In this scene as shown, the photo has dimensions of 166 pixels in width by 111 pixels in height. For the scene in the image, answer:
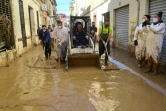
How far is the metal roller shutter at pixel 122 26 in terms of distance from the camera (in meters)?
10.4

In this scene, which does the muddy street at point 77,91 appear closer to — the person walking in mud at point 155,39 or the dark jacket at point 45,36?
the person walking in mud at point 155,39

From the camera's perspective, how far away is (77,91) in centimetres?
437

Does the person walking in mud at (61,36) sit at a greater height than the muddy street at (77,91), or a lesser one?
greater

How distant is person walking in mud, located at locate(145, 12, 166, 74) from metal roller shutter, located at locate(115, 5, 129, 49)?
15.2 ft

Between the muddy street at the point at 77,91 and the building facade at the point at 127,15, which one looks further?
the building facade at the point at 127,15

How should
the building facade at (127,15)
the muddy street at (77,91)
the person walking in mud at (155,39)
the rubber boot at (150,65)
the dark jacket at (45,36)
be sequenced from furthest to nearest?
the dark jacket at (45,36) < the building facade at (127,15) < the rubber boot at (150,65) < the person walking in mud at (155,39) < the muddy street at (77,91)

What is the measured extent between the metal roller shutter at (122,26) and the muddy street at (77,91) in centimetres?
474

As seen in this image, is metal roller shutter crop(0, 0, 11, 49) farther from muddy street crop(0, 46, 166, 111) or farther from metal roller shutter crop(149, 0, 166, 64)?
metal roller shutter crop(149, 0, 166, 64)

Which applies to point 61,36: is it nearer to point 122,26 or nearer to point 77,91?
point 77,91

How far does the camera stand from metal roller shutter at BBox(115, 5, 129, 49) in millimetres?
10377

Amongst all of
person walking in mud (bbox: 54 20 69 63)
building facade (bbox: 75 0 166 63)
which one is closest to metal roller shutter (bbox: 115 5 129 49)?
building facade (bbox: 75 0 166 63)

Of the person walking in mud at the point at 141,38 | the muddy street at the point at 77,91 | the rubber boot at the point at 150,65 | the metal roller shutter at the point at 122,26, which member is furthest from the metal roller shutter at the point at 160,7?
the metal roller shutter at the point at 122,26

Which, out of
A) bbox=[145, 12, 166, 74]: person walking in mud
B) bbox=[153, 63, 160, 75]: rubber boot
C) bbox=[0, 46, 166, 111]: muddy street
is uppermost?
bbox=[145, 12, 166, 74]: person walking in mud

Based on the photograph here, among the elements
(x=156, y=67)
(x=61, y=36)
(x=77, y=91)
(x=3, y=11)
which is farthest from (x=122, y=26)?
(x=77, y=91)
